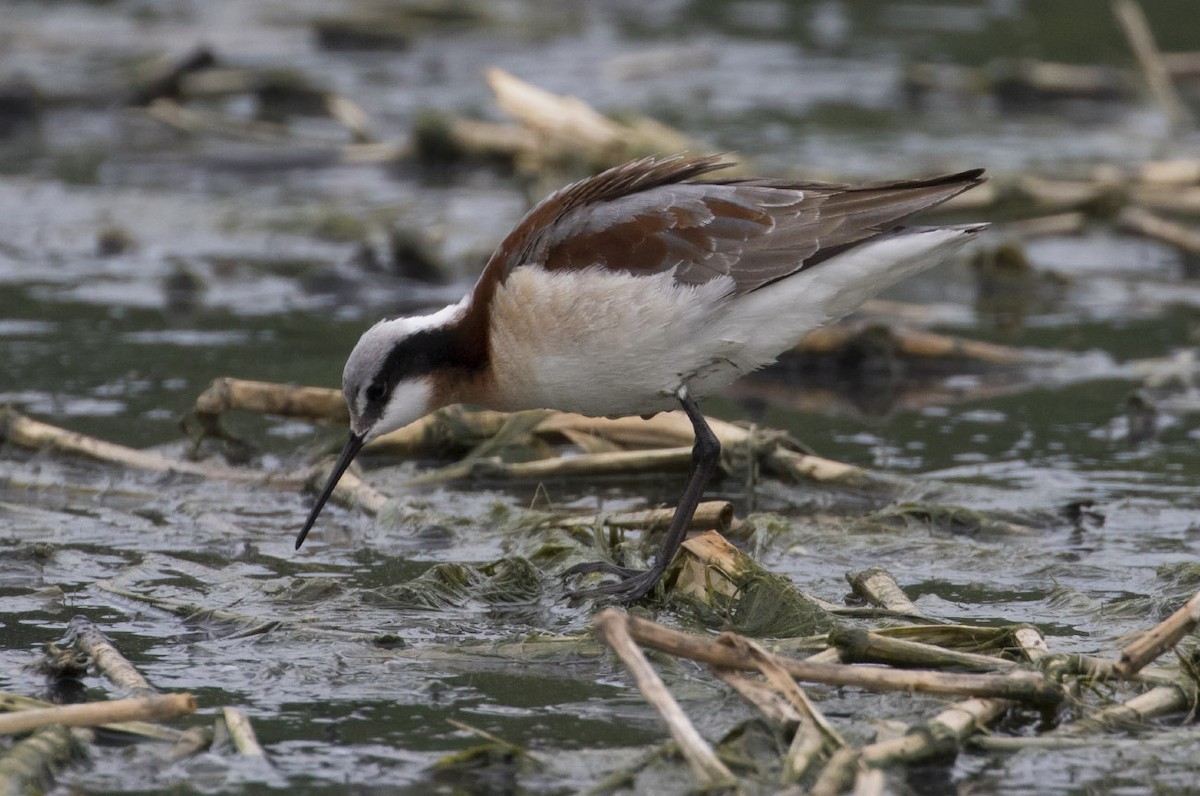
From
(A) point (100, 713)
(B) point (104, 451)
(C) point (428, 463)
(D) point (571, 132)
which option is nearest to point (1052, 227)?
(D) point (571, 132)

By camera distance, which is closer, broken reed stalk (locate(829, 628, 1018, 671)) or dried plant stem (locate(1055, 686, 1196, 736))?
dried plant stem (locate(1055, 686, 1196, 736))

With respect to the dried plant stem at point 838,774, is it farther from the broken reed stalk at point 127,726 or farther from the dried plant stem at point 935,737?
the broken reed stalk at point 127,726

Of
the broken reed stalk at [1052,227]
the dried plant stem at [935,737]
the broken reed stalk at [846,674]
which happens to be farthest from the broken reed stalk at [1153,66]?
the dried plant stem at [935,737]

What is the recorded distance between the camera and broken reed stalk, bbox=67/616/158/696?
16.7 feet

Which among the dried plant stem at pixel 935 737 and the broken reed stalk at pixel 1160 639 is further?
the broken reed stalk at pixel 1160 639

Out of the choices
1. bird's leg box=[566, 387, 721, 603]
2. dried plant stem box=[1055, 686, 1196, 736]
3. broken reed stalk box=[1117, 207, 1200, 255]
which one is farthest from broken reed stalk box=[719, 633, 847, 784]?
broken reed stalk box=[1117, 207, 1200, 255]

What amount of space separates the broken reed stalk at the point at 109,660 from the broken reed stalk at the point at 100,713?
362 mm

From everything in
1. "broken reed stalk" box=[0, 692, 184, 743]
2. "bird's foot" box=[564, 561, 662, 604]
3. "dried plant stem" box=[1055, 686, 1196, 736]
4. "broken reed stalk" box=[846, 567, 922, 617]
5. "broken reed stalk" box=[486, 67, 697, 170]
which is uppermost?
"broken reed stalk" box=[486, 67, 697, 170]

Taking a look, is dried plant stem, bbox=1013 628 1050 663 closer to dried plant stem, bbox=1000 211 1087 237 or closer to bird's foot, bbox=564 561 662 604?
bird's foot, bbox=564 561 662 604

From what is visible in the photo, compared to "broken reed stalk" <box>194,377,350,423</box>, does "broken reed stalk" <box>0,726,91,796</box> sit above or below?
above

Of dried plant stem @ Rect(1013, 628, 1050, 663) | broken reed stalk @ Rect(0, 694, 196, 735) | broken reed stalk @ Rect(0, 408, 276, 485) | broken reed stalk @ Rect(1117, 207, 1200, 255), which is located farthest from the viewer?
broken reed stalk @ Rect(1117, 207, 1200, 255)

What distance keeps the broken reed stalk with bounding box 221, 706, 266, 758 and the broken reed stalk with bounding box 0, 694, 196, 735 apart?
13cm

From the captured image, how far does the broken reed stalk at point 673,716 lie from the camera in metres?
4.35

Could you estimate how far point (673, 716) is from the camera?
4.42 meters
